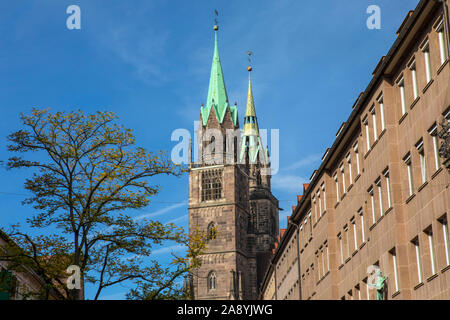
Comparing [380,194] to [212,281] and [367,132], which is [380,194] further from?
[212,281]

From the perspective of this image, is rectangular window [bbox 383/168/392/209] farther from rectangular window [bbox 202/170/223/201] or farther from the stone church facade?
rectangular window [bbox 202/170/223/201]

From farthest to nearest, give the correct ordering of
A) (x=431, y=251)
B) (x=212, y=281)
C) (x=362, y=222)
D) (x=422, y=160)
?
(x=212, y=281) → (x=362, y=222) → (x=422, y=160) → (x=431, y=251)

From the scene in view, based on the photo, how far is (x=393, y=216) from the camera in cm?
2814

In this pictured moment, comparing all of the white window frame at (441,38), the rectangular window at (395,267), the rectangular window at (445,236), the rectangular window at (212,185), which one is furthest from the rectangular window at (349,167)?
the rectangular window at (212,185)

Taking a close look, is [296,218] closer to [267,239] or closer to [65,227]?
A: [65,227]

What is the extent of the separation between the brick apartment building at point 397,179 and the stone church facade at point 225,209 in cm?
8327

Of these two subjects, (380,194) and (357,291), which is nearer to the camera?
(380,194)

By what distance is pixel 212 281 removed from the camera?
12769 centimetres

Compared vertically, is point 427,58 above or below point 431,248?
above

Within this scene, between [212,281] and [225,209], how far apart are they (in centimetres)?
1264

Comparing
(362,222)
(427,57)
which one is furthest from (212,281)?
(427,57)

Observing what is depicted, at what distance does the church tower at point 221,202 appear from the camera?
5030 inches
